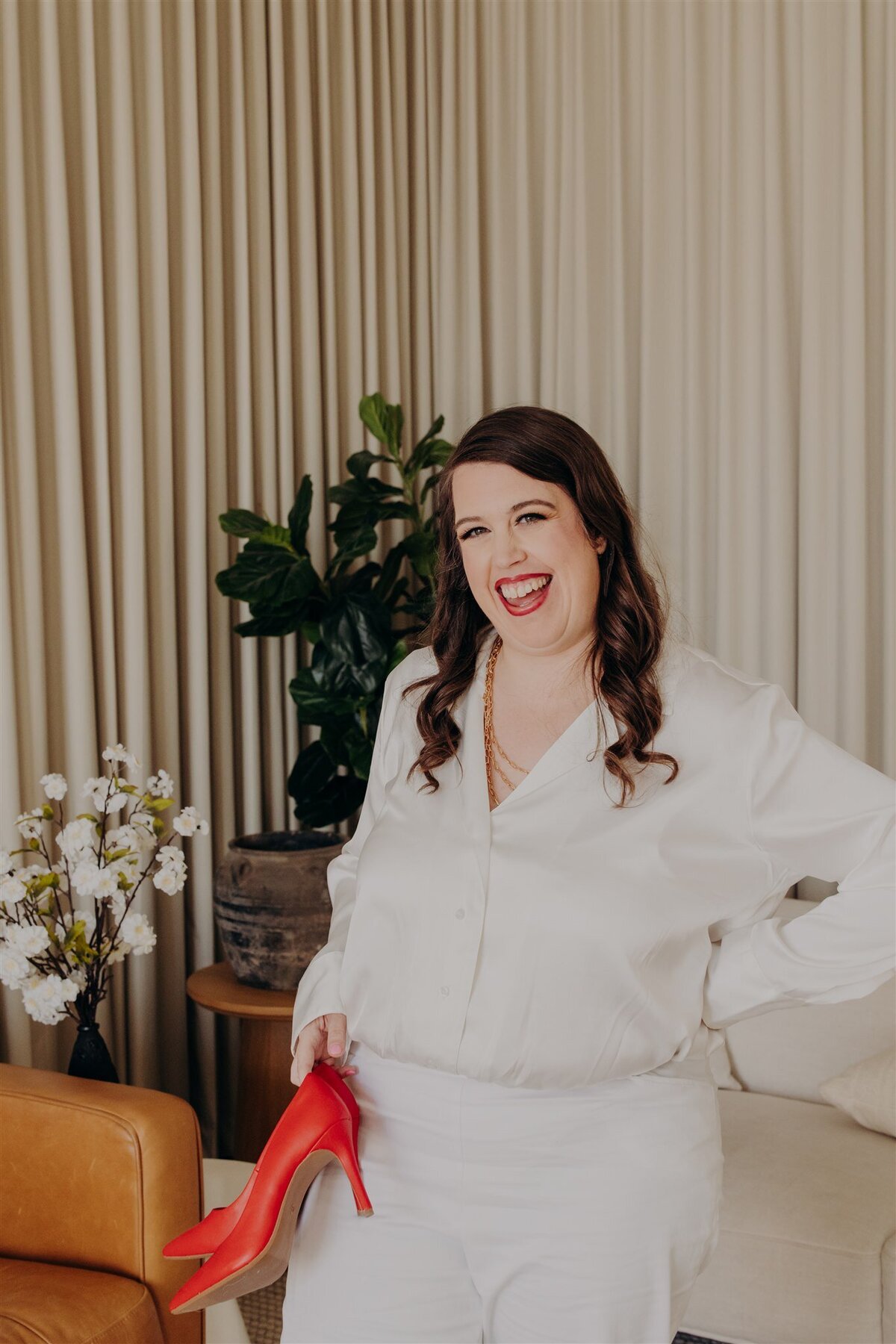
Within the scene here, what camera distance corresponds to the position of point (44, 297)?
2.41 meters

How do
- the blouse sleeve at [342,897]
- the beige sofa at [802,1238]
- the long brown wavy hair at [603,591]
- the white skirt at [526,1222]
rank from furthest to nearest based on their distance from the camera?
the beige sofa at [802,1238] < the blouse sleeve at [342,897] < the long brown wavy hair at [603,591] < the white skirt at [526,1222]

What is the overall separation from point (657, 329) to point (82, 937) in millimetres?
1982

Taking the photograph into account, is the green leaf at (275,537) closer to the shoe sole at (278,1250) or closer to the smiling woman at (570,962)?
the smiling woman at (570,962)

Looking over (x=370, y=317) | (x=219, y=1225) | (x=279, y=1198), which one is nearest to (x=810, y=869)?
(x=279, y=1198)

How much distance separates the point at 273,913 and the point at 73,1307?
96 centimetres

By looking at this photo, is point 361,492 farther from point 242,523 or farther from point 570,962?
point 570,962

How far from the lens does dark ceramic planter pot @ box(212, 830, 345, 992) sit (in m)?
2.45

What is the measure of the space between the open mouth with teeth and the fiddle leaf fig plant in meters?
1.10

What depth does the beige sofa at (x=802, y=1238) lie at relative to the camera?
189cm

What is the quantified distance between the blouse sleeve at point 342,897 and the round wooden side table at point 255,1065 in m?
0.84

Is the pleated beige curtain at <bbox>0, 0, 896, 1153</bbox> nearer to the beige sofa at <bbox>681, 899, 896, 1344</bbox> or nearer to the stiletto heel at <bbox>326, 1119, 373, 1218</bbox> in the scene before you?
the beige sofa at <bbox>681, 899, 896, 1344</bbox>

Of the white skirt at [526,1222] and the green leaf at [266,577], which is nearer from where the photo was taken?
the white skirt at [526,1222]

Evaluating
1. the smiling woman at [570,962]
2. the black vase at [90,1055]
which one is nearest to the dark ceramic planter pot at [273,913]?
the black vase at [90,1055]

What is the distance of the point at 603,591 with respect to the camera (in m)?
1.57
